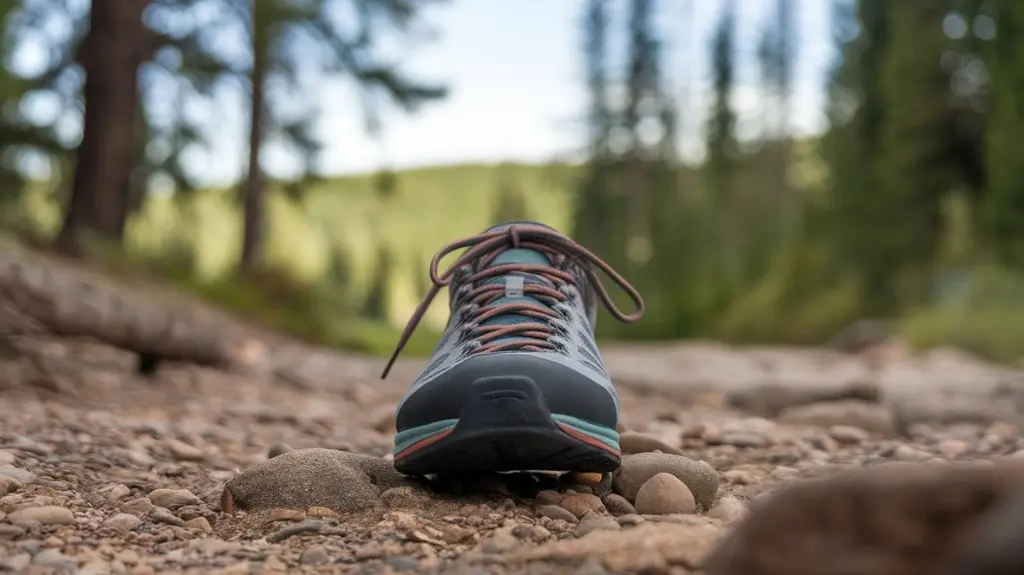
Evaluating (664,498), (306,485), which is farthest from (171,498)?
(664,498)

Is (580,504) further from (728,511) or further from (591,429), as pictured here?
(728,511)

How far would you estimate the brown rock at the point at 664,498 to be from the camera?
1.82 meters

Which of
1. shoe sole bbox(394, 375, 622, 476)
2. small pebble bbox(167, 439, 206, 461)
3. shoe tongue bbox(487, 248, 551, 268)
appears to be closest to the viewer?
shoe sole bbox(394, 375, 622, 476)

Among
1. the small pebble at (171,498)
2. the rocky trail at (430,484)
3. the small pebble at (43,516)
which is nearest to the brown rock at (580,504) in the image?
the rocky trail at (430,484)

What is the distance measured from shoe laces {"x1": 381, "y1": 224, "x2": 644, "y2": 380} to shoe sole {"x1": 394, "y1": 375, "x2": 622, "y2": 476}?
0.89 ft

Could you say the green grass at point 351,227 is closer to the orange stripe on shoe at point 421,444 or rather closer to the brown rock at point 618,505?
the orange stripe on shoe at point 421,444

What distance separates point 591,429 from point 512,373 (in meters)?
0.19

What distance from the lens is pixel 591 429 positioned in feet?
5.92

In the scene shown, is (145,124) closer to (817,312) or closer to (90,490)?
(817,312)

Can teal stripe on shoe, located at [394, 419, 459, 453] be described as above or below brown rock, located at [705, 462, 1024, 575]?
below

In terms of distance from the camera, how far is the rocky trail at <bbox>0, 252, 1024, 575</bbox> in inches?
38.5

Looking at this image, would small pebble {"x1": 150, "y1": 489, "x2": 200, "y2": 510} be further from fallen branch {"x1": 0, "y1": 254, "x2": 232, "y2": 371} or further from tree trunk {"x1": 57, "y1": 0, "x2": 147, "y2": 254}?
tree trunk {"x1": 57, "y1": 0, "x2": 147, "y2": 254}

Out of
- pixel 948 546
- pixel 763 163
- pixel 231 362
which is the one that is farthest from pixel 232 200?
pixel 763 163

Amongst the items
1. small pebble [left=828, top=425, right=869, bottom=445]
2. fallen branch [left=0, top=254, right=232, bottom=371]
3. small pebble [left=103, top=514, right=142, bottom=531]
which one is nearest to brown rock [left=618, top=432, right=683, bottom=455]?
small pebble [left=828, top=425, right=869, bottom=445]
